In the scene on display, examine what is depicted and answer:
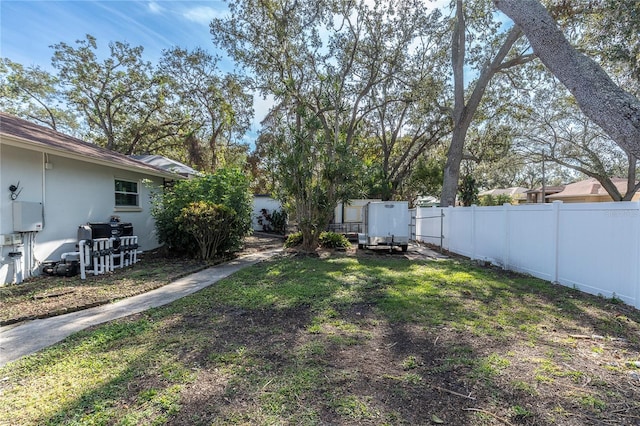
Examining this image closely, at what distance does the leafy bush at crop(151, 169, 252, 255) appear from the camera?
9.07 meters

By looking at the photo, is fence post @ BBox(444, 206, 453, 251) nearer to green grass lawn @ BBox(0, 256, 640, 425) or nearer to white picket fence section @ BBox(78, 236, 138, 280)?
green grass lawn @ BBox(0, 256, 640, 425)

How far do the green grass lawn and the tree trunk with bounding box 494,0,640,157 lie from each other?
7.83 feet

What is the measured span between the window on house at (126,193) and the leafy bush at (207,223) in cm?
245

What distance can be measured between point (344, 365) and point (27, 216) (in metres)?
7.00

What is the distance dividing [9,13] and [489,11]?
Result: 16132 millimetres

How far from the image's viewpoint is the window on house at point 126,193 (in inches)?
374

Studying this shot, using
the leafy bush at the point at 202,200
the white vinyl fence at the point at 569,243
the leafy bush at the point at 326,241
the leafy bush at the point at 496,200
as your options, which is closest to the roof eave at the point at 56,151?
the leafy bush at the point at 202,200

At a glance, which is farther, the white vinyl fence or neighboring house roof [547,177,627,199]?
neighboring house roof [547,177,627,199]

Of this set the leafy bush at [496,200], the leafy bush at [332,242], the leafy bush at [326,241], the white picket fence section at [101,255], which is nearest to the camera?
the white picket fence section at [101,255]

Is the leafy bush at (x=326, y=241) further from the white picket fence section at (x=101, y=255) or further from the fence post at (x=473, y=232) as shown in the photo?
the white picket fence section at (x=101, y=255)

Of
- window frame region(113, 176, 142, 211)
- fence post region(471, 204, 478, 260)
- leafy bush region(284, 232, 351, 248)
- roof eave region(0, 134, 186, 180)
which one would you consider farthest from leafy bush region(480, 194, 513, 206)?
roof eave region(0, 134, 186, 180)

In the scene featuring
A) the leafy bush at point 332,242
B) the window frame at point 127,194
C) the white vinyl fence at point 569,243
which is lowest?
the leafy bush at point 332,242

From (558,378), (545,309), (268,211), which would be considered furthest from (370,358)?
(268,211)

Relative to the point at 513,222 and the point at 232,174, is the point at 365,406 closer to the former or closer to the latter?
the point at 513,222
